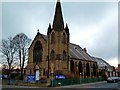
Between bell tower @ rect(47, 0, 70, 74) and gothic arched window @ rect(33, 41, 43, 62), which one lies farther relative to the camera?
gothic arched window @ rect(33, 41, 43, 62)

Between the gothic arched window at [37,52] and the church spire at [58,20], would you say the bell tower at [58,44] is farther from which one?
the gothic arched window at [37,52]

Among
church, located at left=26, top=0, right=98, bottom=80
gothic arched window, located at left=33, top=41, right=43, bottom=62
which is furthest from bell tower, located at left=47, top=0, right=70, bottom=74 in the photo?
gothic arched window, located at left=33, top=41, right=43, bottom=62

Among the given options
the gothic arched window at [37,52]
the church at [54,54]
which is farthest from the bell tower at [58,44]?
the gothic arched window at [37,52]

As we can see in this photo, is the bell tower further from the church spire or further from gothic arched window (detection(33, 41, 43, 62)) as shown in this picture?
gothic arched window (detection(33, 41, 43, 62))

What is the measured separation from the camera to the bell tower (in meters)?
65.9

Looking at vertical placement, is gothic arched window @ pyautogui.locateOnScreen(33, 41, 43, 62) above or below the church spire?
below

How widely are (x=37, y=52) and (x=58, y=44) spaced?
32.2 feet

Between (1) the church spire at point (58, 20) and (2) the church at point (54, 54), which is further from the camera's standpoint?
(1) the church spire at point (58, 20)

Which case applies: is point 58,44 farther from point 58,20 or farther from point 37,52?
point 37,52

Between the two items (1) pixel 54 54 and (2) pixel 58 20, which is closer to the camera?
(1) pixel 54 54

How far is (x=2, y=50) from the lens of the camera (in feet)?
211

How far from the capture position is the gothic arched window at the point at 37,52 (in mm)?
72500

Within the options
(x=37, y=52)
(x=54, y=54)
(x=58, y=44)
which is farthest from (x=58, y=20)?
(x=37, y=52)

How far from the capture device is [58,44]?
66.7 metres
